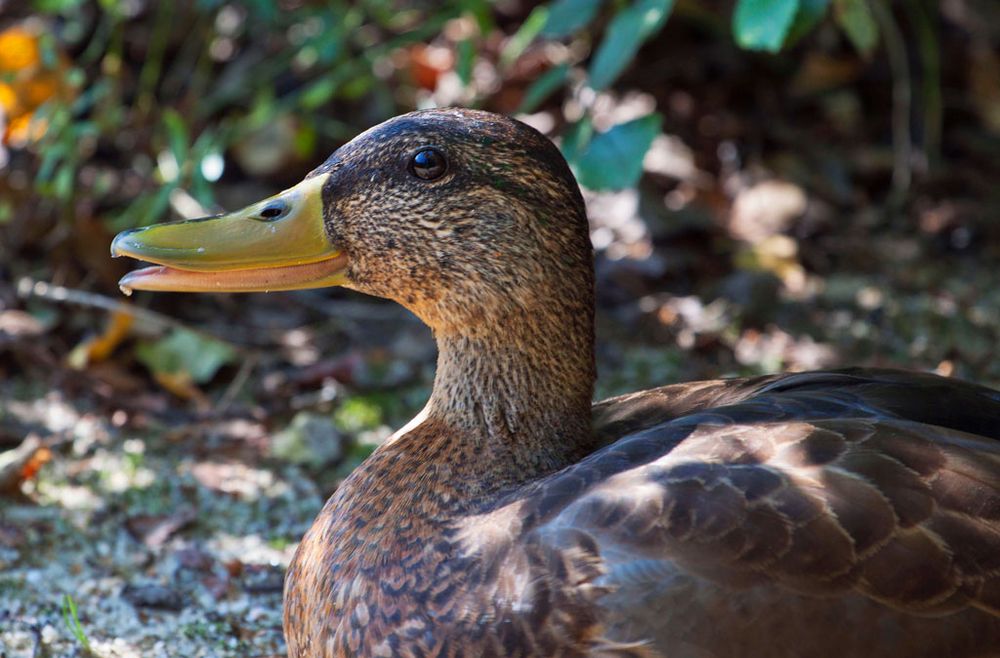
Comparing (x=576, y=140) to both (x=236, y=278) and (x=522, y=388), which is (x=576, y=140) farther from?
(x=236, y=278)

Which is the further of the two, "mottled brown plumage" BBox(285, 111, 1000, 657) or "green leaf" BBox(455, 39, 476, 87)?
"green leaf" BBox(455, 39, 476, 87)

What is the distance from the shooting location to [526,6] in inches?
234

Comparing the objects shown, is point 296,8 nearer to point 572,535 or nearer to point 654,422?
point 654,422

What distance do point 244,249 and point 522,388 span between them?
0.67m

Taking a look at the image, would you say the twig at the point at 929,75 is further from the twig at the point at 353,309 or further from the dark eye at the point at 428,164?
the dark eye at the point at 428,164

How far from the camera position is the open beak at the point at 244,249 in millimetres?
2641

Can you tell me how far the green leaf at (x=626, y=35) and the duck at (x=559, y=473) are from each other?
1036 mm

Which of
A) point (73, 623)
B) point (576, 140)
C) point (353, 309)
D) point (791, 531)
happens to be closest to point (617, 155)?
point (576, 140)

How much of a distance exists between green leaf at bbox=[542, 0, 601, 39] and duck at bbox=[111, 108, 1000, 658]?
1.21 m

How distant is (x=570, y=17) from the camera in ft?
12.5

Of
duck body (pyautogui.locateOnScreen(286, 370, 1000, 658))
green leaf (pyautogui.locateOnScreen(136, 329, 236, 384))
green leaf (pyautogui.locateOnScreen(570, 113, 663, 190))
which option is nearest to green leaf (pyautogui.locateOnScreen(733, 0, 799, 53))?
green leaf (pyautogui.locateOnScreen(570, 113, 663, 190))

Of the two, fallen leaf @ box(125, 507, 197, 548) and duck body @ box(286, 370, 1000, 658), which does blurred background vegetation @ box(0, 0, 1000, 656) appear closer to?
fallen leaf @ box(125, 507, 197, 548)

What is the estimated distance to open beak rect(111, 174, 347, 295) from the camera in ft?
8.66

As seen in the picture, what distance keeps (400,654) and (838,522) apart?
83 cm
